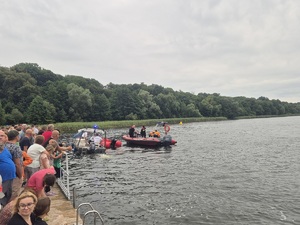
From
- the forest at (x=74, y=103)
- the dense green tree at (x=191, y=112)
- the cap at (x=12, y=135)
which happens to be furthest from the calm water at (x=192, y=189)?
the dense green tree at (x=191, y=112)

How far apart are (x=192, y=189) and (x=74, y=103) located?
6929cm

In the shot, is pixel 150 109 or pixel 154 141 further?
pixel 150 109

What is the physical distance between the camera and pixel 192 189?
41.4ft

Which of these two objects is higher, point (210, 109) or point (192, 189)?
point (210, 109)

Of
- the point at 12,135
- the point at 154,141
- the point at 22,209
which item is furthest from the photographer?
the point at 154,141

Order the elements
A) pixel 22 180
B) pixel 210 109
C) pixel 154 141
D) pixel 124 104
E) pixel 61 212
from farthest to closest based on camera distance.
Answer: pixel 210 109 → pixel 124 104 → pixel 154 141 → pixel 61 212 → pixel 22 180

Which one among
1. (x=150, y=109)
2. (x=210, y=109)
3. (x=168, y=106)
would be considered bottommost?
(x=150, y=109)

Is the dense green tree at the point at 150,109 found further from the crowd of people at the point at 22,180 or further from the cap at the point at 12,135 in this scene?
the cap at the point at 12,135

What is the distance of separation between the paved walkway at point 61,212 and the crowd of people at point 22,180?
0.64 meters

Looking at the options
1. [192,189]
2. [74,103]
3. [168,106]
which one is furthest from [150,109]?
[192,189]

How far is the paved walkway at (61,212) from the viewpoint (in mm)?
7008

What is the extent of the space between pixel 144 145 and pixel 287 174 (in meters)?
15.2

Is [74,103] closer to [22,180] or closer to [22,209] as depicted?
[22,180]

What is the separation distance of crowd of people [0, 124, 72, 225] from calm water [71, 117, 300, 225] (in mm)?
A: 2929
